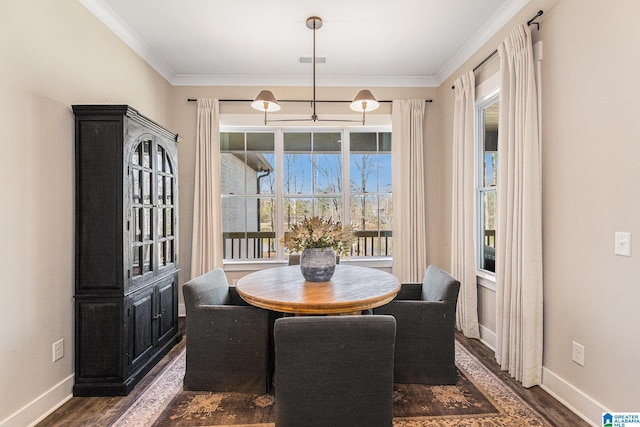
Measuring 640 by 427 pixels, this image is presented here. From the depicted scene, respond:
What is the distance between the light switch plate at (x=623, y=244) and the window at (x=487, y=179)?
1.36 metres

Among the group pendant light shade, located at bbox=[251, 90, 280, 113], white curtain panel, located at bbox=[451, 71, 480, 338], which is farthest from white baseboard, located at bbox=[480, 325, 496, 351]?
pendant light shade, located at bbox=[251, 90, 280, 113]

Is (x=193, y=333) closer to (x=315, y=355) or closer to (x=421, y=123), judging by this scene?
(x=315, y=355)

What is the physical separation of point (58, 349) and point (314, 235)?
6.07ft

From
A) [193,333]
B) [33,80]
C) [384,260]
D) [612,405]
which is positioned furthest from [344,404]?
[384,260]

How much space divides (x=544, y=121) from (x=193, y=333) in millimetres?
2813

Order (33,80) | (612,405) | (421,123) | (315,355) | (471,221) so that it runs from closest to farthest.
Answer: (315,355)
(612,405)
(33,80)
(471,221)
(421,123)

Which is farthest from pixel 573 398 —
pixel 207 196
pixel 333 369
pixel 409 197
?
pixel 207 196

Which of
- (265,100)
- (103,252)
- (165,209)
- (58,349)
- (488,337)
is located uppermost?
(265,100)

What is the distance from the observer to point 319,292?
2094 mm

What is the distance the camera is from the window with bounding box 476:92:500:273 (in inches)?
125

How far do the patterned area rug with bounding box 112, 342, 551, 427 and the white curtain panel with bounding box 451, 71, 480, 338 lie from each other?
898 mm

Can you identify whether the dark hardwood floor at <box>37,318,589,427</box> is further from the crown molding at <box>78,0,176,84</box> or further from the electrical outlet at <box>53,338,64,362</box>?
the crown molding at <box>78,0,176,84</box>

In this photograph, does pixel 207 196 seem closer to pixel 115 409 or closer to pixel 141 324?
pixel 141 324

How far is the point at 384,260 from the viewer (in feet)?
13.8
